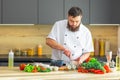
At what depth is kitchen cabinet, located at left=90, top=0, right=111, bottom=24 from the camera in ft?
15.8

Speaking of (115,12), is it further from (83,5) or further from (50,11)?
(50,11)

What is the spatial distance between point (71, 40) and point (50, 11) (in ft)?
4.25

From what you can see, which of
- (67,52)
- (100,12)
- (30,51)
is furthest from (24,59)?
(100,12)

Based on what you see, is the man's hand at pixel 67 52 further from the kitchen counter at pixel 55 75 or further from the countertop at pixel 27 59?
the countertop at pixel 27 59

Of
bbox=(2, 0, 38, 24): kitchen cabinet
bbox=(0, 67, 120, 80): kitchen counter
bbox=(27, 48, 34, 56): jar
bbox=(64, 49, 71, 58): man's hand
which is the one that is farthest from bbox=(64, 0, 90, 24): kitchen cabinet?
bbox=(0, 67, 120, 80): kitchen counter

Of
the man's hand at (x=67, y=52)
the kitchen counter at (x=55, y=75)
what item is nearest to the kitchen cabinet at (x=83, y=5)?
the man's hand at (x=67, y=52)

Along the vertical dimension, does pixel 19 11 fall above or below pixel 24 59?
above

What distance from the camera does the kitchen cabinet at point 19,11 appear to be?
4.57m

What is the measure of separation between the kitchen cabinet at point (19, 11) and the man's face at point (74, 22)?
4.21 feet

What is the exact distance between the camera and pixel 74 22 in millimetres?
3354

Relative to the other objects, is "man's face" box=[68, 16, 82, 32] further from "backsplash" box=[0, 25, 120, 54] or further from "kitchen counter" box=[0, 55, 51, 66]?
"backsplash" box=[0, 25, 120, 54]

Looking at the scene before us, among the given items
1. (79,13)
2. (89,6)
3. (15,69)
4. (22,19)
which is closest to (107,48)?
(89,6)

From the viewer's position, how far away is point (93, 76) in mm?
2695

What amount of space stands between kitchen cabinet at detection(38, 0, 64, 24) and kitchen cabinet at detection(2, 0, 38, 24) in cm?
10
